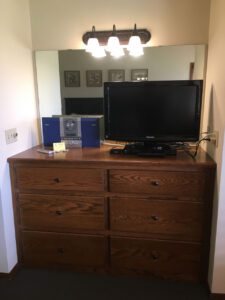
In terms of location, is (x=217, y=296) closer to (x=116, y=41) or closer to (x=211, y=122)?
(x=211, y=122)

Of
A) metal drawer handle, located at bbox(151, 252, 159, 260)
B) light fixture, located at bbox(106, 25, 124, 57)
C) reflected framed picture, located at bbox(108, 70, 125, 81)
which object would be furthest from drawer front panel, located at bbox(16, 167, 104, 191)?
light fixture, located at bbox(106, 25, 124, 57)

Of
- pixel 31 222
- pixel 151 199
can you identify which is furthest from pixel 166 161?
pixel 31 222

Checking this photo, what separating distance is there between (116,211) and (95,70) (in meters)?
1.23

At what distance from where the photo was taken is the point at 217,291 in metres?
1.73

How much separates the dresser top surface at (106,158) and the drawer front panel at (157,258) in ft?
1.96

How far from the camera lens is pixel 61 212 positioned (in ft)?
6.25

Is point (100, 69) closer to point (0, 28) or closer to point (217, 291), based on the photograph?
point (0, 28)

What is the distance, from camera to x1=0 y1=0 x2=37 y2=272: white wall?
1.82 m

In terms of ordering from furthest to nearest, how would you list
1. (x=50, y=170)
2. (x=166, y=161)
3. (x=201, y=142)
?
(x=201, y=142)
(x=50, y=170)
(x=166, y=161)

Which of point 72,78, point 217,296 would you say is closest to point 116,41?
point 72,78

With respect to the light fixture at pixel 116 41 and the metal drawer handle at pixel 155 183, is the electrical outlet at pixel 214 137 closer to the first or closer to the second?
the metal drawer handle at pixel 155 183

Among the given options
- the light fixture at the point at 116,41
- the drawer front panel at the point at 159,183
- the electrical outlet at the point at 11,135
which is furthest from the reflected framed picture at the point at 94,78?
the drawer front panel at the point at 159,183

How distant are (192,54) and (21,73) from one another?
1.40m

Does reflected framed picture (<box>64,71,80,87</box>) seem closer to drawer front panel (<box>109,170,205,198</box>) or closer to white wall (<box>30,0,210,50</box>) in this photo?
white wall (<box>30,0,210,50</box>)
